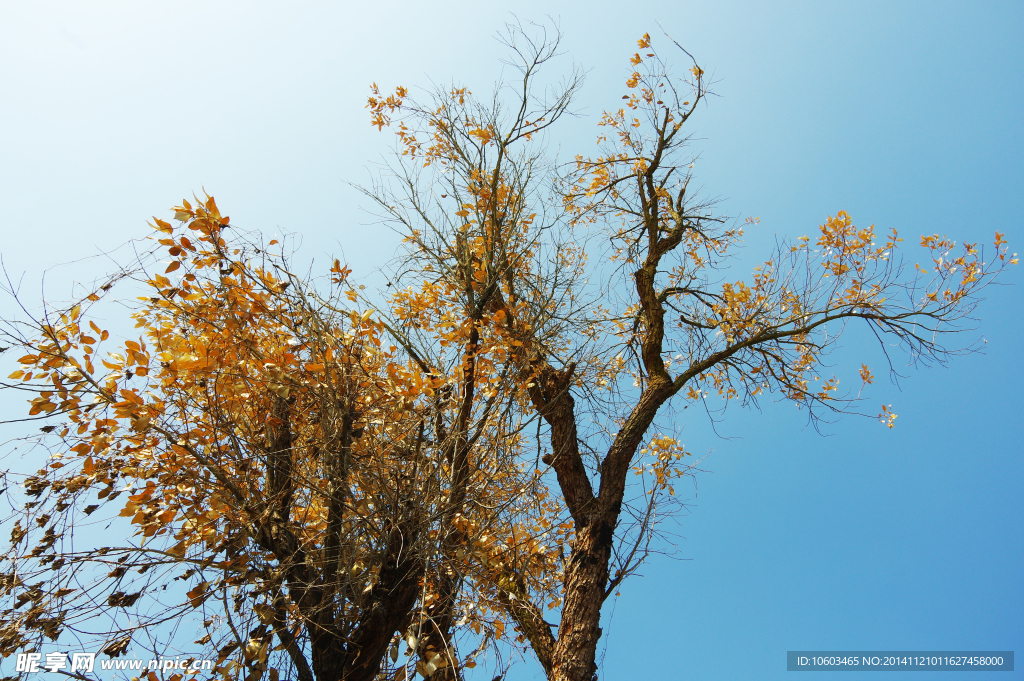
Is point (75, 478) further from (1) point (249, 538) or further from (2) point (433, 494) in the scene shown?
(2) point (433, 494)

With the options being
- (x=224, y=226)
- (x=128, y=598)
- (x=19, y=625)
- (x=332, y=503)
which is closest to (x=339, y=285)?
(x=224, y=226)

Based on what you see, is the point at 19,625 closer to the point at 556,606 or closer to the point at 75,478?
the point at 75,478

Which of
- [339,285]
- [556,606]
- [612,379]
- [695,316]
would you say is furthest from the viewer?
[695,316]

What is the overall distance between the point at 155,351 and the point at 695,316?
5709 millimetres

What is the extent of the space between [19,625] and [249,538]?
3.34ft

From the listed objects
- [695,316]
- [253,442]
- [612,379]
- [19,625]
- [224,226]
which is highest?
[695,316]

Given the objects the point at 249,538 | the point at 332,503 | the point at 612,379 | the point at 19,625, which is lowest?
the point at 19,625

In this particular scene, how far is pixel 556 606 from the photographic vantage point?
5145 millimetres

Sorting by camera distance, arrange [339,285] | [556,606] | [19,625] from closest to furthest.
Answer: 1. [19,625]
2. [339,285]
3. [556,606]

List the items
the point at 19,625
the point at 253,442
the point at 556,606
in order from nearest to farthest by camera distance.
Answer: the point at 19,625 < the point at 253,442 < the point at 556,606

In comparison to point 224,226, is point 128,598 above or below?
below

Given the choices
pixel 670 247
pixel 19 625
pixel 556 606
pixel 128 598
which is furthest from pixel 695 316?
pixel 19 625

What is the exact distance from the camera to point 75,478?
2850mm

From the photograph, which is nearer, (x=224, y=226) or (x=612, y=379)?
(x=224, y=226)
